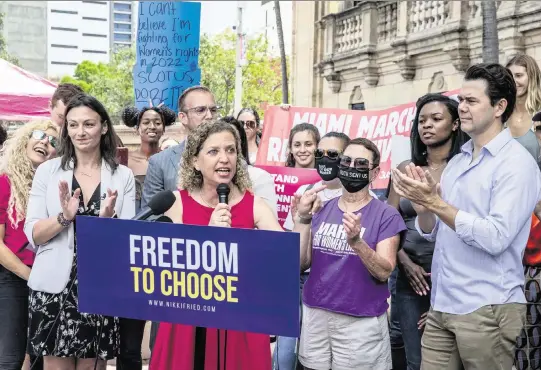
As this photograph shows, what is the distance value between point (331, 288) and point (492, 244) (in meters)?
1.06

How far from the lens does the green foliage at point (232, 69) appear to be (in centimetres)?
4510

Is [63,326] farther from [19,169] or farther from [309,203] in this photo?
[309,203]

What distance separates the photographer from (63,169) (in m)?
4.70

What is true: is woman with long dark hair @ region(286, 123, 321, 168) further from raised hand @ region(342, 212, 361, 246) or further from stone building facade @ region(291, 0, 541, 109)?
stone building facade @ region(291, 0, 541, 109)

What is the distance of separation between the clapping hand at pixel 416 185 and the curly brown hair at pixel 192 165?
0.82m

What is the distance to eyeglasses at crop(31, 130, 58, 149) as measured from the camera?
5.32 metres

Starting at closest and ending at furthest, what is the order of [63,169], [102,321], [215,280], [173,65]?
[215,280] < [102,321] < [63,169] < [173,65]

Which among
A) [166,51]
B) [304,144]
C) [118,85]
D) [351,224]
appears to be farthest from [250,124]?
[118,85]

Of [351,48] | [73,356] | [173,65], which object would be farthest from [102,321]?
[351,48]

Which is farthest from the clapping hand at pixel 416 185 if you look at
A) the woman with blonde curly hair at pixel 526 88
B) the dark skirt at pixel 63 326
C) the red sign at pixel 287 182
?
the red sign at pixel 287 182

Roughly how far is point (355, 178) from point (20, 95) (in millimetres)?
7240

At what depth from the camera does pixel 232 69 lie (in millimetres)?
45812

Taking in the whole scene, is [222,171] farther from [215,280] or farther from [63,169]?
[63,169]

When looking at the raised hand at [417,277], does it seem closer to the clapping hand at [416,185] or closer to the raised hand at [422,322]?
the raised hand at [422,322]
